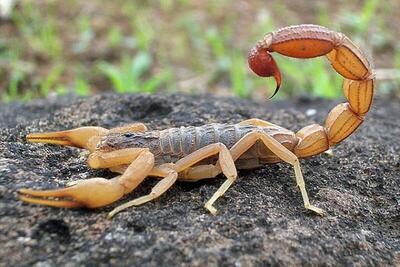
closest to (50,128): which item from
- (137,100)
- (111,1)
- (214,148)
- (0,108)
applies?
(137,100)

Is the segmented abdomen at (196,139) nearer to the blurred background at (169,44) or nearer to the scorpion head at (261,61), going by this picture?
the scorpion head at (261,61)

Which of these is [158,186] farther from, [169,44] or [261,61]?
[169,44]

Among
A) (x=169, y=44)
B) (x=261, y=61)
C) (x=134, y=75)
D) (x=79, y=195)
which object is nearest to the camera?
(x=79, y=195)

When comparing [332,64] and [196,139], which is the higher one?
[332,64]

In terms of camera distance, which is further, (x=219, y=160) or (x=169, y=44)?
(x=169, y=44)

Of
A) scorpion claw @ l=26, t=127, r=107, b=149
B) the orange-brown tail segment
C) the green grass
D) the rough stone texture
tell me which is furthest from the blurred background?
scorpion claw @ l=26, t=127, r=107, b=149

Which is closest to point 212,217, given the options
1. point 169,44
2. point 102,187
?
point 102,187

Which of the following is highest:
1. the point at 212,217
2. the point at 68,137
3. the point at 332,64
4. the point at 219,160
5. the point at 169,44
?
the point at 169,44
